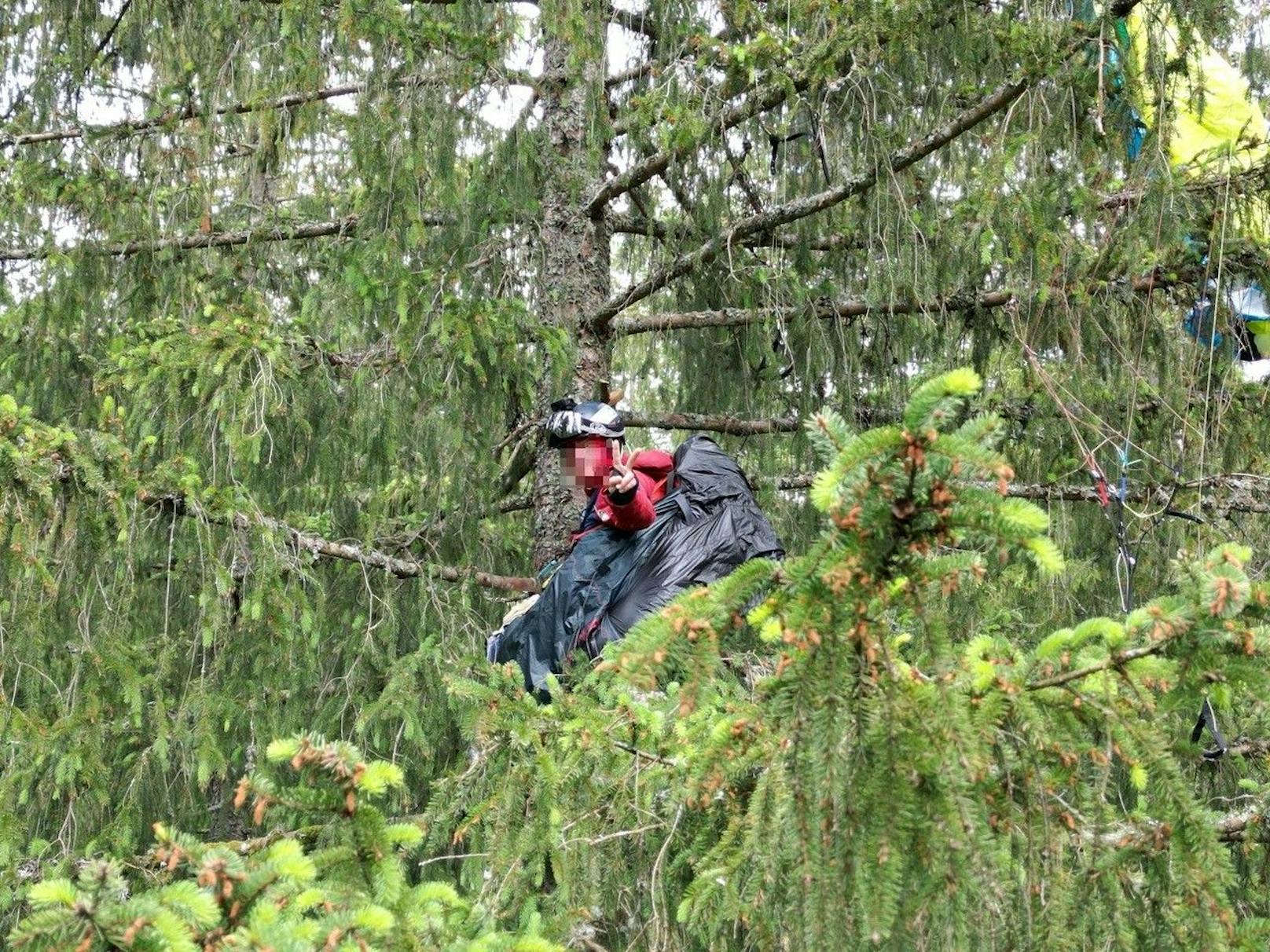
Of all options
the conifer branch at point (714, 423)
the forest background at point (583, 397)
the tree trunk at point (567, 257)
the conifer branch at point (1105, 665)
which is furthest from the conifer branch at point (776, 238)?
the conifer branch at point (1105, 665)

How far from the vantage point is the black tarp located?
3.88 m

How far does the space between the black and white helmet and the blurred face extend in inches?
1.1

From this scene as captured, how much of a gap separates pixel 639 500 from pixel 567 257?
1.86 meters

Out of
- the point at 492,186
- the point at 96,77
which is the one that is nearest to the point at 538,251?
the point at 492,186

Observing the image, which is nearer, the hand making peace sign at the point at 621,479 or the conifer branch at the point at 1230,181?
the hand making peace sign at the point at 621,479

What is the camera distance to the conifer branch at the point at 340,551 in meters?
4.14

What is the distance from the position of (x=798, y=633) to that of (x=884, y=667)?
0.44 ft

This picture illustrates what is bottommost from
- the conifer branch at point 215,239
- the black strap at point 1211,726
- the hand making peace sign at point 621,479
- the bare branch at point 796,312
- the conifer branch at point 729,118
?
the black strap at point 1211,726

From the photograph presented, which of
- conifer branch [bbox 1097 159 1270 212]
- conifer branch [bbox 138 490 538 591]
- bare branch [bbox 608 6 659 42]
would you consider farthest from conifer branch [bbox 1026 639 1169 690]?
bare branch [bbox 608 6 659 42]

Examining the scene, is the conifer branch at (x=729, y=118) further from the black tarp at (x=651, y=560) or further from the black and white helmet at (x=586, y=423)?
the black tarp at (x=651, y=560)

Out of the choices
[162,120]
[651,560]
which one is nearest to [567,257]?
[162,120]

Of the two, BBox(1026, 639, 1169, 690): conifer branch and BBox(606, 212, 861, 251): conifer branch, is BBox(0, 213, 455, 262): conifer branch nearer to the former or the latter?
BBox(606, 212, 861, 251): conifer branch

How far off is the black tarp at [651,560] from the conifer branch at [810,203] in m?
1.17

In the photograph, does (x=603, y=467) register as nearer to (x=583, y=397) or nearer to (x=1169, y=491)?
(x=583, y=397)
